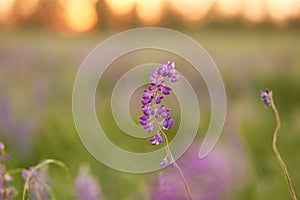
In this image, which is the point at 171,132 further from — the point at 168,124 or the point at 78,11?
the point at 78,11

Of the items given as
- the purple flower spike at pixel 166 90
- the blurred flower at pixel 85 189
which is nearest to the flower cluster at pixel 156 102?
the purple flower spike at pixel 166 90

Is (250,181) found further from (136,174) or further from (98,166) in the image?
(98,166)

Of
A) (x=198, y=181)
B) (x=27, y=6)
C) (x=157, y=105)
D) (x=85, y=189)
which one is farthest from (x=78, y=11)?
(x=157, y=105)

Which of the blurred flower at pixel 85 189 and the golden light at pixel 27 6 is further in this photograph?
the golden light at pixel 27 6

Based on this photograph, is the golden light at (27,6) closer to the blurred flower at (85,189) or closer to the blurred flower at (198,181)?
the blurred flower at (85,189)

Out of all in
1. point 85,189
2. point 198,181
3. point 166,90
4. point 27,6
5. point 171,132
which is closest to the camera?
point 166,90

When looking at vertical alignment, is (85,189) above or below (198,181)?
below

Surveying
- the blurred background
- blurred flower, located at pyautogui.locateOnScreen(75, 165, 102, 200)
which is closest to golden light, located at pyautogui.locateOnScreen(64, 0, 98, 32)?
the blurred background

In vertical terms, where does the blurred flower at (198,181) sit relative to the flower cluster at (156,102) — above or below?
below
